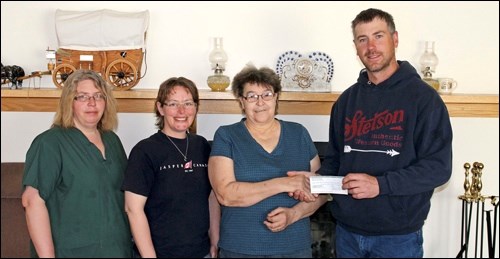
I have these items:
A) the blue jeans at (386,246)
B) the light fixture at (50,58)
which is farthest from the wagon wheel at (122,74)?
the blue jeans at (386,246)

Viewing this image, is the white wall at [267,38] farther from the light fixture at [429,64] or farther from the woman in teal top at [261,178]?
the woman in teal top at [261,178]

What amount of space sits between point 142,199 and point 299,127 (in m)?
0.70

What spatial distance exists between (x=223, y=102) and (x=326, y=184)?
1.21 meters

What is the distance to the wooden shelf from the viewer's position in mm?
2992

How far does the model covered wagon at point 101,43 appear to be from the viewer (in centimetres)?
303

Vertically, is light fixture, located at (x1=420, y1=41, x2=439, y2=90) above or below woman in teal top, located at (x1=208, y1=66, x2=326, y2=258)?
above

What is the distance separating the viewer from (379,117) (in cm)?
204

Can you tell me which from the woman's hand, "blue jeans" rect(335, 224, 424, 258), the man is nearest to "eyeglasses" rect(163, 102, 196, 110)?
the woman's hand

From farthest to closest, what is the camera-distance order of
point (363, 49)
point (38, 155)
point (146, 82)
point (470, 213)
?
1. point (146, 82)
2. point (470, 213)
3. point (363, 49)
4. point (38, 155)

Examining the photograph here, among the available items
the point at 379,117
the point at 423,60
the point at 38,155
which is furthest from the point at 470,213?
the point at 38,155

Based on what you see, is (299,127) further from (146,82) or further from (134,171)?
(146,82)

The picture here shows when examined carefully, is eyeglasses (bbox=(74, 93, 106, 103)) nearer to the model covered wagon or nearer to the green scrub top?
the green scrub top

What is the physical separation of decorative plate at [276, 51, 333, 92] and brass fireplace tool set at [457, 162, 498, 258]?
3.08 feet

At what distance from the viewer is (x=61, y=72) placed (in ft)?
9.98
